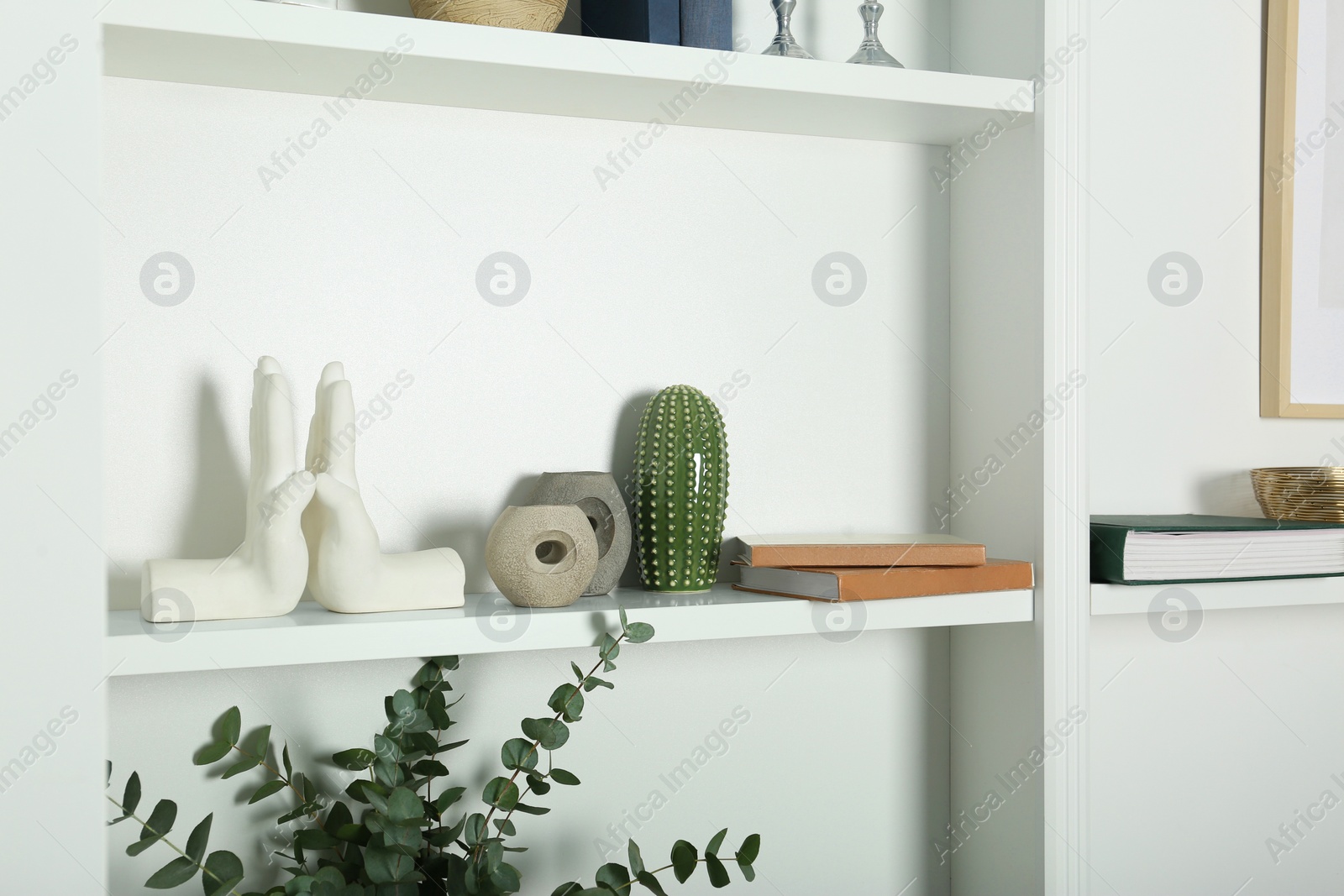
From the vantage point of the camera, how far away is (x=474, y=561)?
974 millimetres

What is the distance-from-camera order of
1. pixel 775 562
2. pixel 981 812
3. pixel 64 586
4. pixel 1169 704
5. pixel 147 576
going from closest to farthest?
pixel 64 586
pixel 147 576
pixel 775 562
pixel 981 812
pixel 1169 704

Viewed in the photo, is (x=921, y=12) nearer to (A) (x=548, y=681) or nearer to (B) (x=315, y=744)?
(A) (x=548, y=681)

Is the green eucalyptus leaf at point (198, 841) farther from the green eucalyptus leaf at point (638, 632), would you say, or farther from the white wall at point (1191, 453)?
the white wall at point (1191, 453)

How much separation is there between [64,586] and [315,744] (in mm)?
357

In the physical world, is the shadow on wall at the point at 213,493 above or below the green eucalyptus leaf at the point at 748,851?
above

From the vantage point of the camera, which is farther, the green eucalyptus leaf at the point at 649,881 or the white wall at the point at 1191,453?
the white wall at the point at 1191,453

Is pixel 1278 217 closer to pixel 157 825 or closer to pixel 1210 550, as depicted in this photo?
pixel 1210 550

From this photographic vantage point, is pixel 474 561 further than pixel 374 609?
Yes

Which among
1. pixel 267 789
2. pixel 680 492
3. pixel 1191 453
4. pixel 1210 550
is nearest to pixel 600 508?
pixel 680 492

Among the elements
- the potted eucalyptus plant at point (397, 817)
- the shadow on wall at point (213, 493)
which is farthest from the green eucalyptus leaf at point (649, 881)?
the shadow on wall at point (213, 493)

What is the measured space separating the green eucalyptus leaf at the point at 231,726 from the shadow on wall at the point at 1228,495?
42.6 inches

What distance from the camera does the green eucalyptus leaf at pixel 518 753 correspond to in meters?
0.88

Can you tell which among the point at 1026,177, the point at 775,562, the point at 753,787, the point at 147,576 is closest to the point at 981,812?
the point at 753,787

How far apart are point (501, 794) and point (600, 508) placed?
10.6 inches
